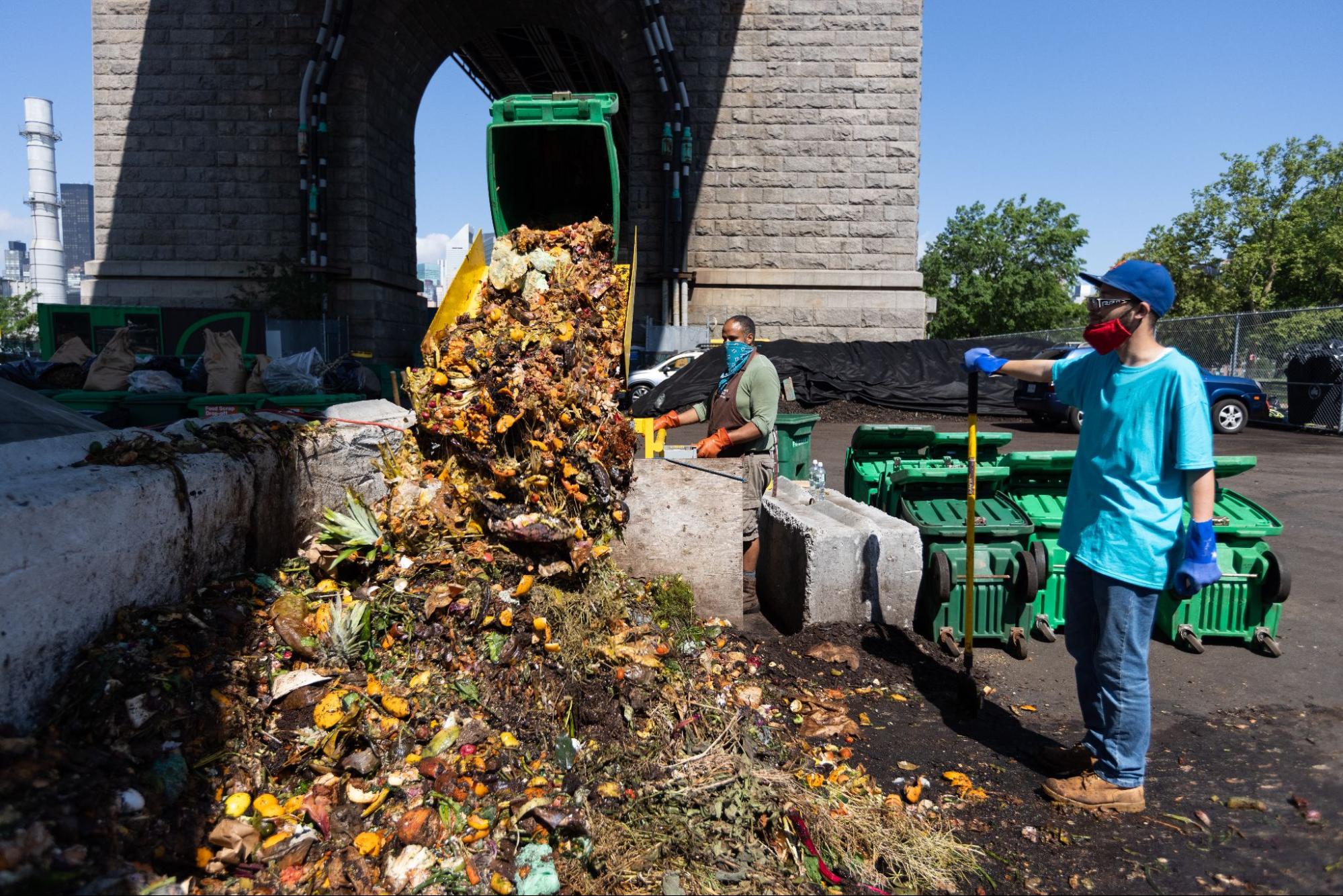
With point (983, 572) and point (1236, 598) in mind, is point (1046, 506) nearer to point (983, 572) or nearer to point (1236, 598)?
point (983, 572)

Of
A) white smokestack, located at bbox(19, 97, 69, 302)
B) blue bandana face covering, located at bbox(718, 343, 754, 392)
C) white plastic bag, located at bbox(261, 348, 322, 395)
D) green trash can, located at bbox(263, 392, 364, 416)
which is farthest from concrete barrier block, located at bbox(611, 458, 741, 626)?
white smokestack, located at bbox(19, 97, 69, 302)

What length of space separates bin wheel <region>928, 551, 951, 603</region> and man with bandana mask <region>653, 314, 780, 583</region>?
1.18 m

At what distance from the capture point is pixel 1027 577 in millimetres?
4539

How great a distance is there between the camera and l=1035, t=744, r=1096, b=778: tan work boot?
3.33 metres

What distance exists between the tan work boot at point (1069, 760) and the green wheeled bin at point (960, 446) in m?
2.37

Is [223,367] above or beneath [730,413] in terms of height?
above

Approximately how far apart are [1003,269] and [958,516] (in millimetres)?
47699

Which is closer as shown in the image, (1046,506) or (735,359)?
(1046,506)

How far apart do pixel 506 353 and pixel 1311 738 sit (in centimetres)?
434

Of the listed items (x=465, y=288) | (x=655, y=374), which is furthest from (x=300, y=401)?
(x=655, y=374)

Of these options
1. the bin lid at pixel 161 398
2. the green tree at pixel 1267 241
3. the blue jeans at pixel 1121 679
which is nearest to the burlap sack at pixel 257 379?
the bin lid at pixel 161 398

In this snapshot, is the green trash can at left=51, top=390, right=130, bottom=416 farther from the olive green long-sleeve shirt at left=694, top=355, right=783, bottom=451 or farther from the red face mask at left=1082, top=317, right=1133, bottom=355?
the red face mask at left=1082, top=317, right=1133, bottom=355

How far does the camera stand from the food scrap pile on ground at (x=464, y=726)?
2.46 m

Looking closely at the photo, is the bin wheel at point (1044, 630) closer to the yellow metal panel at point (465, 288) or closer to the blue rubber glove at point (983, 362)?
the blue rubber glove at point (983, 362)
